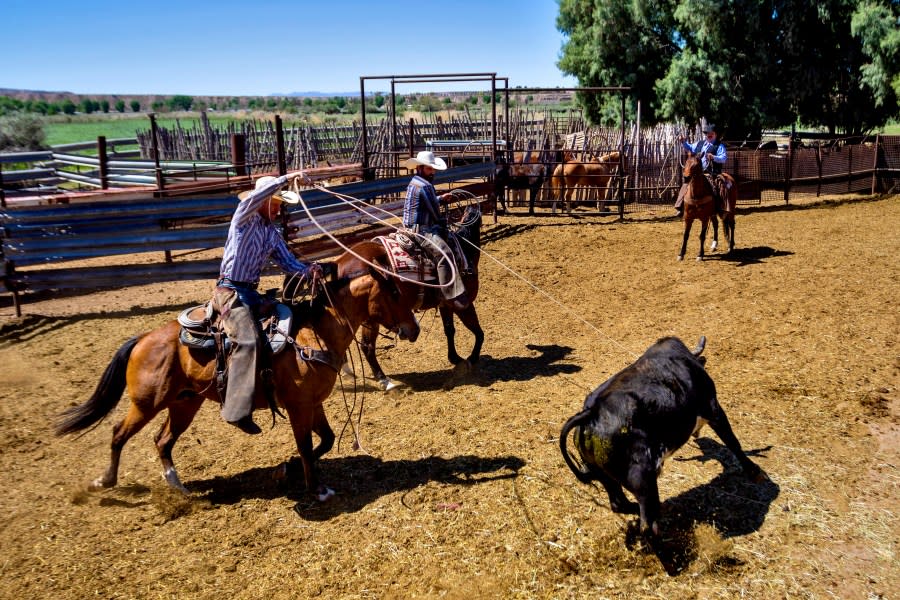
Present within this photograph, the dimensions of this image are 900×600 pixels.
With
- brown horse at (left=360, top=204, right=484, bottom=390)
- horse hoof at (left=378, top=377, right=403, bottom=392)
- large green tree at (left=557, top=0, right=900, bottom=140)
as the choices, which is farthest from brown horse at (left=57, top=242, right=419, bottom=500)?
large green tree at (left=557, top=0, right=900, bottom=140)

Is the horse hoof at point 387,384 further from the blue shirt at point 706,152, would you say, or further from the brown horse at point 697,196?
the blue shirt at point 706,152

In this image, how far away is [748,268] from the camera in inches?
470

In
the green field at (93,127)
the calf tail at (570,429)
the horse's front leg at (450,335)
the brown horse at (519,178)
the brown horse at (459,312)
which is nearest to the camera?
the calf tail at (570,429)

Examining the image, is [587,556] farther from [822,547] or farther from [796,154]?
[796,154]

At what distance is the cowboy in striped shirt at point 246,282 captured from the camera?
496cm

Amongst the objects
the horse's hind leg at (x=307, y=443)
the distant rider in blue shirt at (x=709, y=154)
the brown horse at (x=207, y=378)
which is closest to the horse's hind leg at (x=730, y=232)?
the distant rider in blue shirt at (x=709, y=154)

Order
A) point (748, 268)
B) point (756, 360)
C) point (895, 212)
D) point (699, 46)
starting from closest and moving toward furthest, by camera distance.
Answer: point (756, 360) → point (748, 268) → point (895, 212) → point (699, 46)

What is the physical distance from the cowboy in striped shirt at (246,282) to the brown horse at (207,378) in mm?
242

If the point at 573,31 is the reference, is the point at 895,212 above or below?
below

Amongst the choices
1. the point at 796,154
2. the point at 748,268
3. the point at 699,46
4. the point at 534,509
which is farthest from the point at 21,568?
the point at 699,46

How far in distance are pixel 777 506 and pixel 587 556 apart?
1520mm

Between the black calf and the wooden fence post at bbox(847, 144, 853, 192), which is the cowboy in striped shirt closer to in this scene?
the black calf

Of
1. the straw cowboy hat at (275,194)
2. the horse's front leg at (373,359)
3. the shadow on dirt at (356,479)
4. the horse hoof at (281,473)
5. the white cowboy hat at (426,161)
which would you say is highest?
the white cowboy hat at (426,161)

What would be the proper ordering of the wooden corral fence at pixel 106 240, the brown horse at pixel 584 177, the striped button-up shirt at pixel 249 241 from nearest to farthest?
the striped button-up shirt at pixel 249 241, the wooden corral fence at pixel 106 240, the brown horse at pixel 584 177
